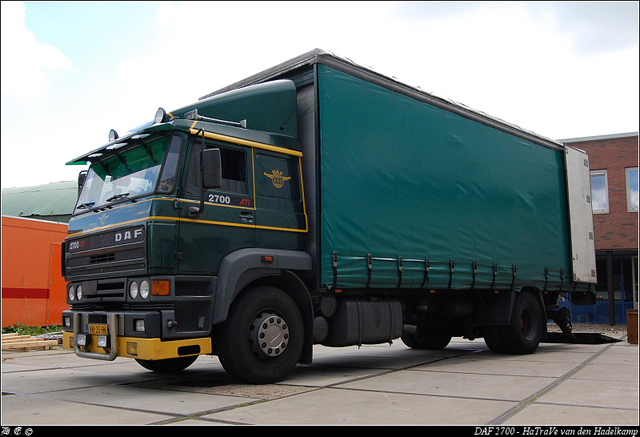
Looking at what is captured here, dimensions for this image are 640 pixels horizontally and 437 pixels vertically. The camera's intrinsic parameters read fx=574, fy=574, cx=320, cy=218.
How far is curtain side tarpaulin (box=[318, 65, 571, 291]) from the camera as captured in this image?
301 inches

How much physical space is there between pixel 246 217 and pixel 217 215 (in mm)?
422

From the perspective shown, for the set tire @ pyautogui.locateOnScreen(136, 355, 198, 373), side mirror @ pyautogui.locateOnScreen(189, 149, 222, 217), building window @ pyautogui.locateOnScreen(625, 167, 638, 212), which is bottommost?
tire @ pyautogui.locateOnScreen(136, 355, 198, 373)

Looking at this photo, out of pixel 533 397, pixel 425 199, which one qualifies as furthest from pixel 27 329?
pixel 533 397

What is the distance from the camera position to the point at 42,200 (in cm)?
2677

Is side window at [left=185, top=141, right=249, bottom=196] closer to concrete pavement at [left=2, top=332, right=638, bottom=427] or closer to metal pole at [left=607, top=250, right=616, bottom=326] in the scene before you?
concrete pavement at [left=2, top=332, right=638, bottom=427]

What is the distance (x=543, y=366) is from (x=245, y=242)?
5156 mm

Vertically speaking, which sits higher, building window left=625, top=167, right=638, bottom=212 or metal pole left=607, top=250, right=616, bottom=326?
building window left=625, top=167, right=638, bottom=212

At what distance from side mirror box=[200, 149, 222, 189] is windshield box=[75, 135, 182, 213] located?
0.38m

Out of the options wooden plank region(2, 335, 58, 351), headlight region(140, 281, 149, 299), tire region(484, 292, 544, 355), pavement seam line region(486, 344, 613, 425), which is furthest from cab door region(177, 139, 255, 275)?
wooden plank region(2, 335, 58, 351)

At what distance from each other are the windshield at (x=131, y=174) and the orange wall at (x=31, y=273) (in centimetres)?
839

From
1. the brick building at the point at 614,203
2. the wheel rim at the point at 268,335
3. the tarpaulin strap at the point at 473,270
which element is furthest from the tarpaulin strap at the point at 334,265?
the brick building at the point at 614,203

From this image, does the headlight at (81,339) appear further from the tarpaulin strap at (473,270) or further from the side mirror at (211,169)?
the tarpaulin strap at (473,270)

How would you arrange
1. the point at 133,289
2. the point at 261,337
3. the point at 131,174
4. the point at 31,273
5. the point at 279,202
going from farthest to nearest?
the point at 31,273 → the point at 279,202 → the point at 131,174 → the point at 261,337 → the point at 133,289

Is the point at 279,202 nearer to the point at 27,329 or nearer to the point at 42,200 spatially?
the point at 27,329
